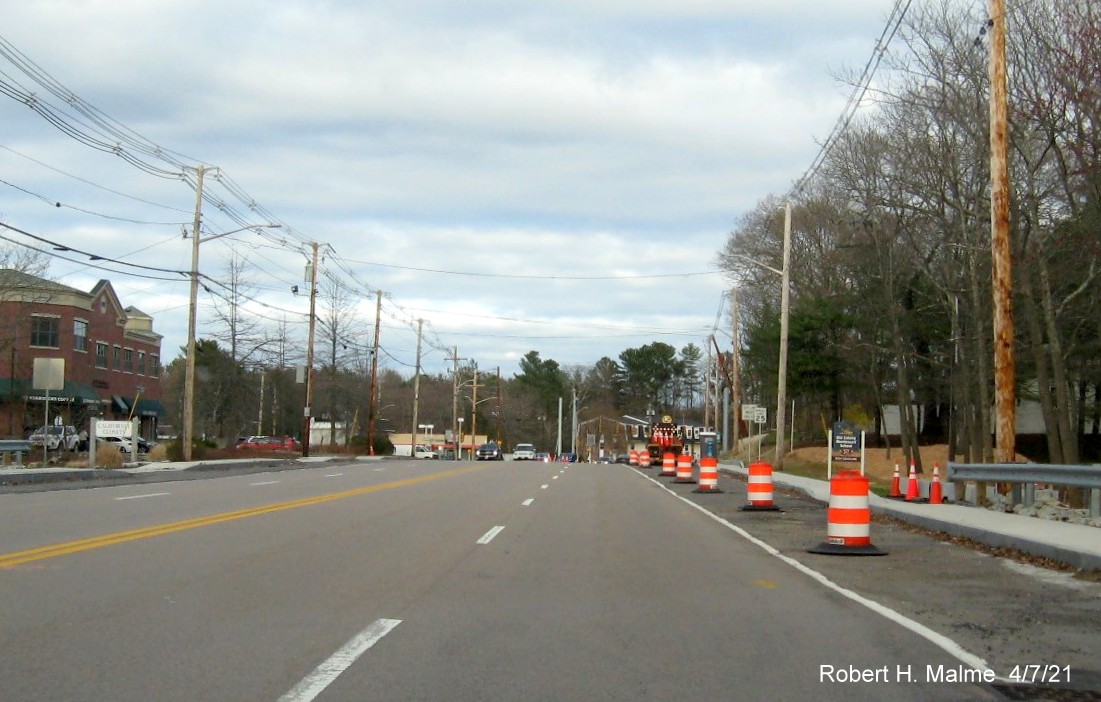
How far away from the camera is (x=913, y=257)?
3772 centimetres

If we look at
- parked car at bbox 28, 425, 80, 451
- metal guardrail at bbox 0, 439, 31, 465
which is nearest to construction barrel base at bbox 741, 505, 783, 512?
metal guardrail at bbox 0, 439, 31, 465

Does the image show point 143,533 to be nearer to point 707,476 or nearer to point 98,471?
point 707,476

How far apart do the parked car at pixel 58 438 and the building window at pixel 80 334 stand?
29.5 ft

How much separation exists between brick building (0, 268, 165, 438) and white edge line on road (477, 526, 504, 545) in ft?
124

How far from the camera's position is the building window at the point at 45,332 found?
59594 millimetres

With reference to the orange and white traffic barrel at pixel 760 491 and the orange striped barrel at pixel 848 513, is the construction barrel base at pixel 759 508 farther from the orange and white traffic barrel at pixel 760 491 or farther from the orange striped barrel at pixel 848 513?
the orange striped barrel at pixel 848 513

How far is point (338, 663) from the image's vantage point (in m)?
7.24

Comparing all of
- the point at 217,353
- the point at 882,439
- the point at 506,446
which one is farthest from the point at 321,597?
the point at 506,446

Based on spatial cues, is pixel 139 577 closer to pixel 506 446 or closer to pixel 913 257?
pixel 913 257

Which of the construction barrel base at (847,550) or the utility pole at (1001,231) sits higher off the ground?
the utility pole at (1001,231)

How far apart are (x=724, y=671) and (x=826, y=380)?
174ft

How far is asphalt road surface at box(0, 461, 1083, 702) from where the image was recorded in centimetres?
679

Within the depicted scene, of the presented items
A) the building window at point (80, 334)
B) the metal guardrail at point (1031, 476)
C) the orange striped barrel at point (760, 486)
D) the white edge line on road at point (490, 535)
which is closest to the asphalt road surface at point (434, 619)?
the white edge line on road at point (490, 535)

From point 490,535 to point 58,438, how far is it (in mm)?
40045
